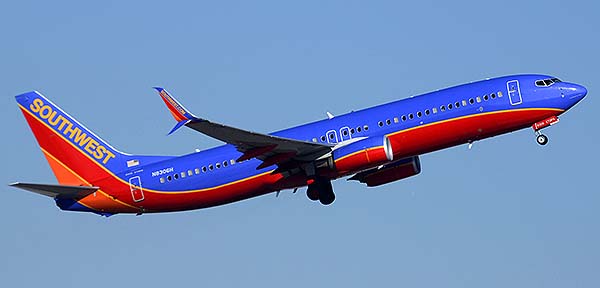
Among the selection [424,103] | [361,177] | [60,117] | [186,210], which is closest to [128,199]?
[186,210]

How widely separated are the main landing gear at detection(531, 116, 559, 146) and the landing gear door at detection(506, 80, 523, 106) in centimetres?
155

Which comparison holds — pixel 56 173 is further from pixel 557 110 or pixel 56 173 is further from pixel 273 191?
pixel 557 110

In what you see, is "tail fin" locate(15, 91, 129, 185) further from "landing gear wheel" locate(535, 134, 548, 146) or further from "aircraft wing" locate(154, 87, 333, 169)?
"landing gear wheel" locate(535, 134, 548, 146)

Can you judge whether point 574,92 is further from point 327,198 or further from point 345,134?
point 327,198

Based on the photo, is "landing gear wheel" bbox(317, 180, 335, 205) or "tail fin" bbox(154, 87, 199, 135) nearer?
"tail fin" bbox(154, 87, 199, 135)

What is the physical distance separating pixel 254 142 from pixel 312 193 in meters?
6.37

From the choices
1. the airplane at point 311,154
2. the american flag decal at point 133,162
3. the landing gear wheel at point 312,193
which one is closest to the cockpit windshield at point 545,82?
the airplane at point 311,154

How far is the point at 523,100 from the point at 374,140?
7.65 metres

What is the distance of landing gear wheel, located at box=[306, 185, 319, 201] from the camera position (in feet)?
198

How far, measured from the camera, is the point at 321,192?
→ 6006 cm

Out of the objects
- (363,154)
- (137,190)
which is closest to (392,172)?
(363,154)

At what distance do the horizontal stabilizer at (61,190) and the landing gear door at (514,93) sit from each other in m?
22.4

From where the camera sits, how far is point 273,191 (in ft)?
196

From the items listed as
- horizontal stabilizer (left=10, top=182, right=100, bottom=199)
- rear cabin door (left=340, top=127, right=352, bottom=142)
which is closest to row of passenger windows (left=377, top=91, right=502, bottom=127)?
rear cabin door (left=340, top=127, right=352, bottom=142)
